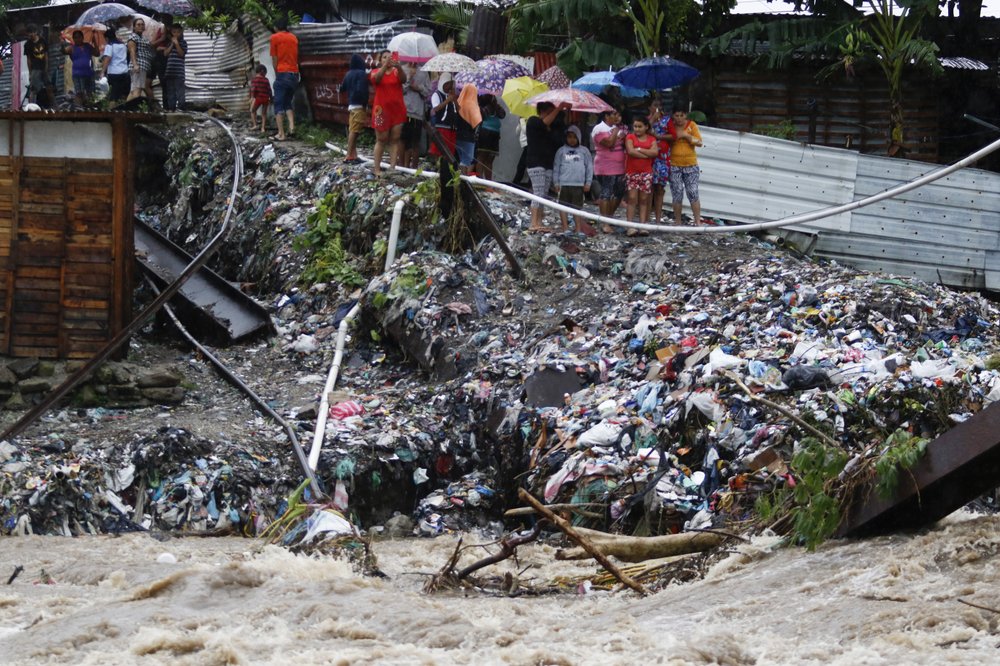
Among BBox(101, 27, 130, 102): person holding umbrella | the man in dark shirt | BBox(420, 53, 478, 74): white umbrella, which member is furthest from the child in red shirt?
the man in dark shirt

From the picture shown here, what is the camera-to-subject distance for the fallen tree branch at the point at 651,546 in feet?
20.3

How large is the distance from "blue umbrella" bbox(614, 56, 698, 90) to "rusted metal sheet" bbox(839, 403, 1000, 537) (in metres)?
7.80

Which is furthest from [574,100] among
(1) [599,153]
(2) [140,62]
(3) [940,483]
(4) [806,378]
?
(2) [140,62]

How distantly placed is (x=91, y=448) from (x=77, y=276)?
2092 millimetres

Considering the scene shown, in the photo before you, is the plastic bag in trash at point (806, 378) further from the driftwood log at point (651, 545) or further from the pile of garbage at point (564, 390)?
the driftwood log at point (651, 545)

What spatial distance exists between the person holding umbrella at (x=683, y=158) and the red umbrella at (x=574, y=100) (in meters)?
0.75

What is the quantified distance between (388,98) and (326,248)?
1.80 metres

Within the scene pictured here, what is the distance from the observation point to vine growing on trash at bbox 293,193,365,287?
12.8 meters

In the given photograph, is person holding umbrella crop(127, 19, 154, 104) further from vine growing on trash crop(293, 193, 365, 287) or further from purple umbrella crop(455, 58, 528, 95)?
purple umbrella crop(455, 58, 528, 95)

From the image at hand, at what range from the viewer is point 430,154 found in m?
15.3

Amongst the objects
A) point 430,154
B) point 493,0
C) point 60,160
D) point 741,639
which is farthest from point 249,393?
point 493,0

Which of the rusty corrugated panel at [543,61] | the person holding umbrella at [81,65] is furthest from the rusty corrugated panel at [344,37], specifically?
the person holding umbrella at [81,65]

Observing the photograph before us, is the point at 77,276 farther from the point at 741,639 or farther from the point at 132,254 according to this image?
the point at 741,639

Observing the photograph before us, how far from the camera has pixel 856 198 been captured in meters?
14.0
